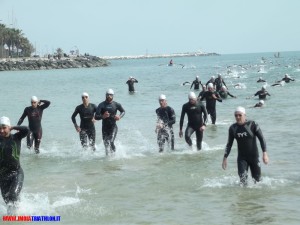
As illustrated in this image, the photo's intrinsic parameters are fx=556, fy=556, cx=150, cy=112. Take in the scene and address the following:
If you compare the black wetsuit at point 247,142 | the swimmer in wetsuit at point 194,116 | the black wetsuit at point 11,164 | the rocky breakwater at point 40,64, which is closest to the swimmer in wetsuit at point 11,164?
the black wetsuit at point 11,164

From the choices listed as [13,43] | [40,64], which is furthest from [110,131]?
[13,43]

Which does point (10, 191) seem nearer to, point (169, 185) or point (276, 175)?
point (169, 185)

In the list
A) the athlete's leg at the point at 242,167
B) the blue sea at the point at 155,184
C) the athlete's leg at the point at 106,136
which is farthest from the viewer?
the athlete's leg at the point at 106,136

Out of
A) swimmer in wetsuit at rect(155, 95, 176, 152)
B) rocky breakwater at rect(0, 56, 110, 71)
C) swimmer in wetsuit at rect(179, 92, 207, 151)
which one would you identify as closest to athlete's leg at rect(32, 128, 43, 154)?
swimmer in wetsuit at rect(155, 95, 176, 152)

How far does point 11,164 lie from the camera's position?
27.7 feet

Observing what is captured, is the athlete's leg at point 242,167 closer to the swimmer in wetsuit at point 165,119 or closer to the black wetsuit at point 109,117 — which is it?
the swimmer in wetsuit at point 165,119

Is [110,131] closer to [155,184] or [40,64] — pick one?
[155,184]

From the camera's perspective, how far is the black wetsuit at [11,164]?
329 inches

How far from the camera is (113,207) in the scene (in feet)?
31.6

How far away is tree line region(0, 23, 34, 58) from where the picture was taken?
13838 centimetres

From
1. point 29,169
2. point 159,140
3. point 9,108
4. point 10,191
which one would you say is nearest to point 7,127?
point 10,191

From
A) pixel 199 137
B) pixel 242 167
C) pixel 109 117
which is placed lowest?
pixel 199 137

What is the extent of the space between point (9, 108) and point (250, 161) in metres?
23.7

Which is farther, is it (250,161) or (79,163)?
(79,163)
